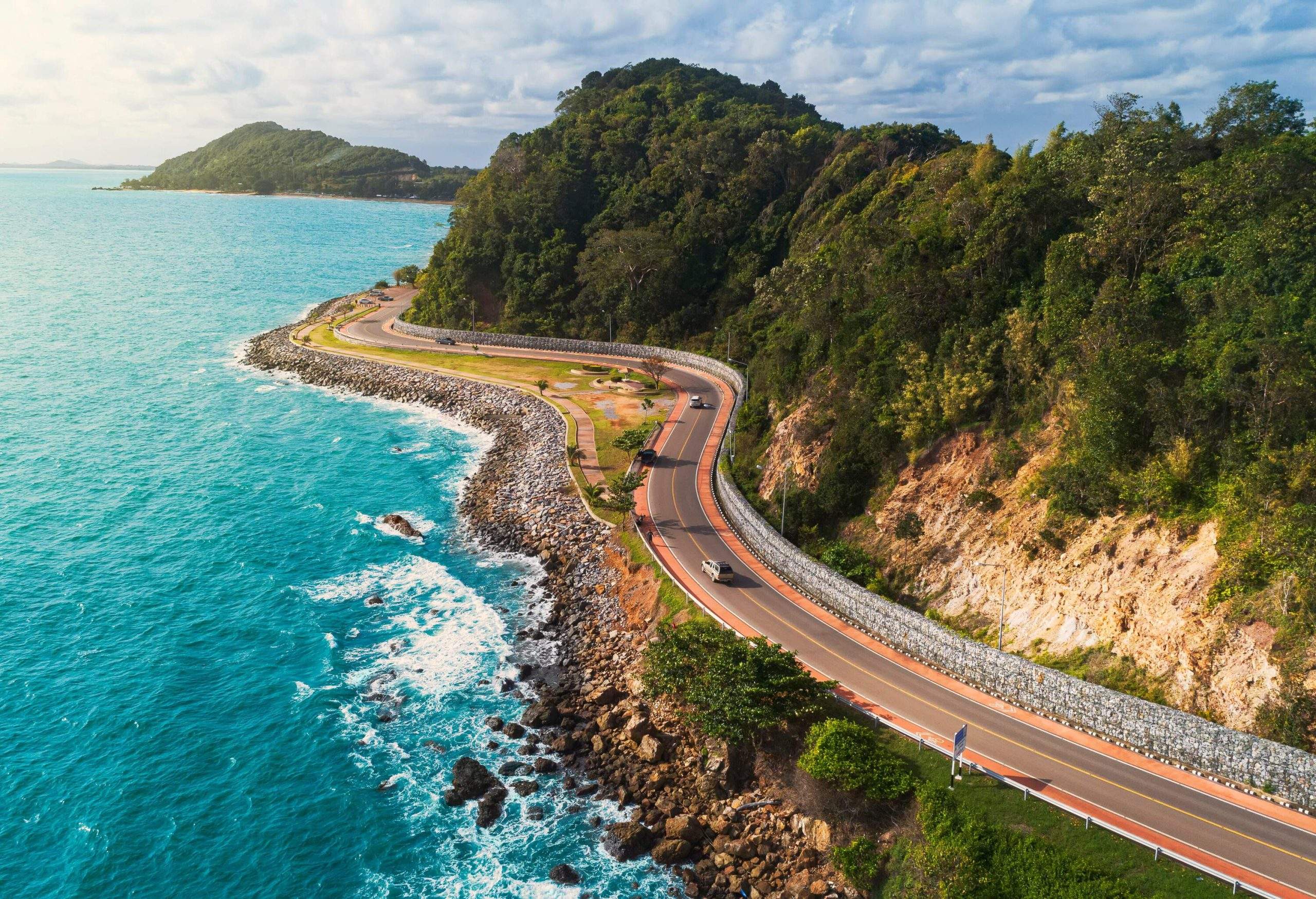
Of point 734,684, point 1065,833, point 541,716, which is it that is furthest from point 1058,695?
point 541,716

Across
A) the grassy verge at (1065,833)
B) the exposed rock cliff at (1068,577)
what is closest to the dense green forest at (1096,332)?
the exposed rock cliff at (1068,577)

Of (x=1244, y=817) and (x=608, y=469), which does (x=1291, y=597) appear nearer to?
(x=1244, y=817)

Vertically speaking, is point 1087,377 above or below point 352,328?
above

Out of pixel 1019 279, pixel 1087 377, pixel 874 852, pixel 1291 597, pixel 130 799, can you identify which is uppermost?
pixel 1019 279

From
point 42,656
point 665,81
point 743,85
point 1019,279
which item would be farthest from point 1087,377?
point 743,85

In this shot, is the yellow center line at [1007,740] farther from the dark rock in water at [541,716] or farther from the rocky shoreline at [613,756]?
the dark rock in water at [541,716]

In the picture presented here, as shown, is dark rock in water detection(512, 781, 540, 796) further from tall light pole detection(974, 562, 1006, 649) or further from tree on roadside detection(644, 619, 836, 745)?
tall light pole detection(974, 562, 1006, 649)

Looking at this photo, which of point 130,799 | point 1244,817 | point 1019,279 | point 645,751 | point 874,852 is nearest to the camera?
point 1244,817

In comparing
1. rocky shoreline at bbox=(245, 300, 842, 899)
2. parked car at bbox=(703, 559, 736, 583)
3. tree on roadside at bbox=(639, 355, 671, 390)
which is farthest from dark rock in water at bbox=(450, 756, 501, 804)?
tree on roadside at bbox=(639, 355, 671, 390)
